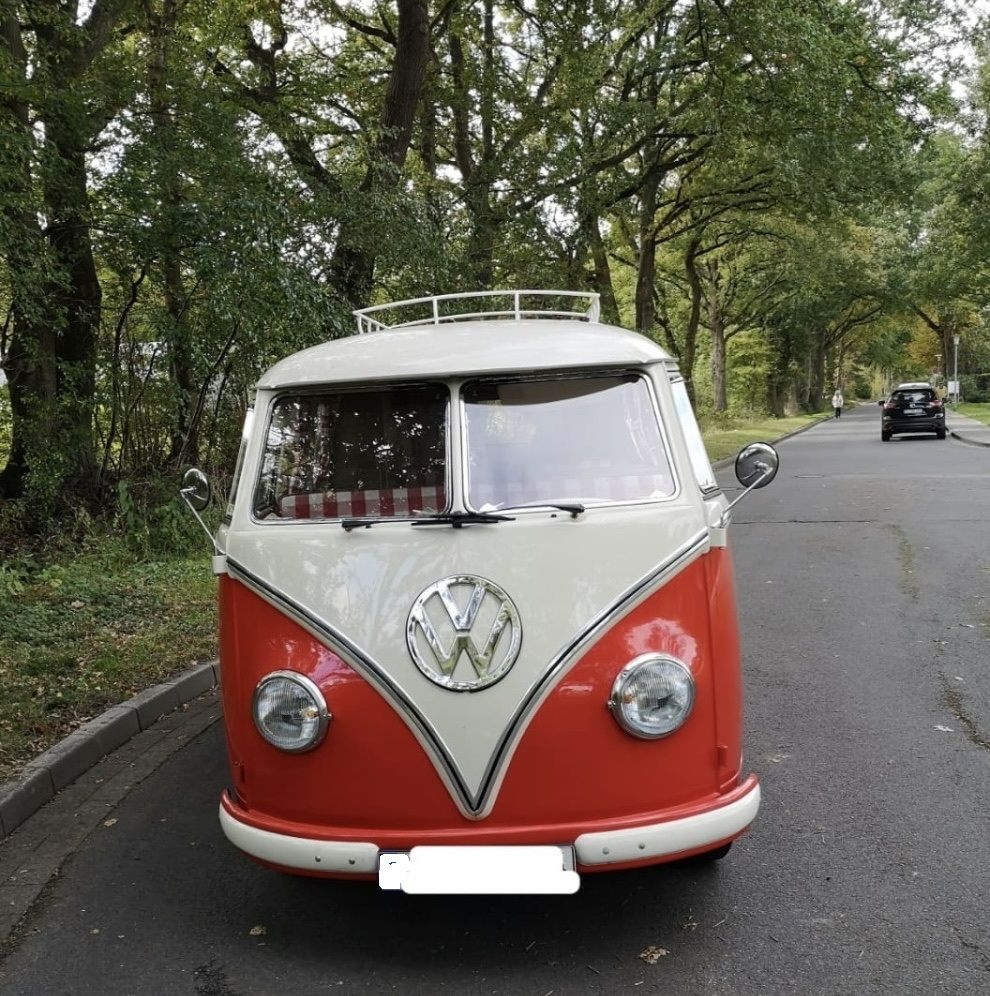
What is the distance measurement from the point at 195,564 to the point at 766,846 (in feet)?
22.3

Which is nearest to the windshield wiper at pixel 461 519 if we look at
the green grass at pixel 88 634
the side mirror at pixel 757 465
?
the side mirror at pixel 757 465

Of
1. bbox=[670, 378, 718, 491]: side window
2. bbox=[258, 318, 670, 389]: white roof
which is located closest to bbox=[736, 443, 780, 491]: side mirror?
bbox=[670, 378, 718, 491]: side window

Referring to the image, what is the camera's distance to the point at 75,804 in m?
4.45

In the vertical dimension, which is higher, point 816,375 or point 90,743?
point 816,375

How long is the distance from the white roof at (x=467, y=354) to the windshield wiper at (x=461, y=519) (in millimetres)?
582

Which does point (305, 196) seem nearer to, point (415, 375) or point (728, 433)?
point (415, 375)

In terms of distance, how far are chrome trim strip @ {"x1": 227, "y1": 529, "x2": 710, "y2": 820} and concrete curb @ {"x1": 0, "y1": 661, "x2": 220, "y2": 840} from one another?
2200 mm

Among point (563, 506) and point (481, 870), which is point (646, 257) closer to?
point (563, 506)

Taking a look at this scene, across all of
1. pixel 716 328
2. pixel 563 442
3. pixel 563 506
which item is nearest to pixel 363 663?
pixel 563 506

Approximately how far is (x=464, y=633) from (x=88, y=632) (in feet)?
15.9

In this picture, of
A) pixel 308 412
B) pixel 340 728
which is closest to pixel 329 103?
pixel 308 412

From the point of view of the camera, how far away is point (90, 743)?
4910mm

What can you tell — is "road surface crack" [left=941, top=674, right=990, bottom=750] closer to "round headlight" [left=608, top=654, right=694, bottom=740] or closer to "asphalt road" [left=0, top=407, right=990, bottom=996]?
"asphalt road" [left=0, top=407, right=990, bottom=996]

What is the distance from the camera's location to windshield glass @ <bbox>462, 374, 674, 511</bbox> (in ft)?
10.9
